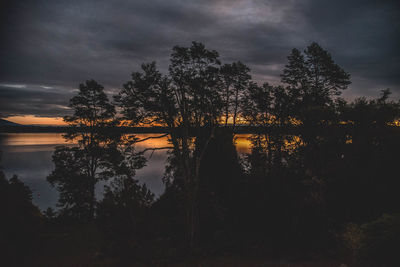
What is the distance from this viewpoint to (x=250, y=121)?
26703 millimetres

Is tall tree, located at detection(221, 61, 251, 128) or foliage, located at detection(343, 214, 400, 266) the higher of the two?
tall tree, located at detection(221, 61, 251, 128)

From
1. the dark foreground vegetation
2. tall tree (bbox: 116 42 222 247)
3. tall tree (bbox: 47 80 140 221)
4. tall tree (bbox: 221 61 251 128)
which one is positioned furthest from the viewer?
tall tree (bbox: 47 80 140 221)

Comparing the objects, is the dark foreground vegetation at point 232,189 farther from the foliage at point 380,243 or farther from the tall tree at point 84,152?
the tall tree at point 84,152

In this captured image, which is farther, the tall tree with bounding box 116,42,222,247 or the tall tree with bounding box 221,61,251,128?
the tall tree with bounding box 221,61,251,128

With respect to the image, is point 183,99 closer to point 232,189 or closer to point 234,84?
point 234,84

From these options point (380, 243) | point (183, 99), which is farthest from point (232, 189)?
point (380, 243)

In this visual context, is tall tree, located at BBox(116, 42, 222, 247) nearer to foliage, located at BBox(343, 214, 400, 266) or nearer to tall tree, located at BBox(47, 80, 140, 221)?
tall tree, located at BBox(47, 80, 140, 221)

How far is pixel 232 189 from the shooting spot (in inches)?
785

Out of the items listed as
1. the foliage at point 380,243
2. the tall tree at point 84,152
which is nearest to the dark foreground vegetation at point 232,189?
the foliage at point 380,243

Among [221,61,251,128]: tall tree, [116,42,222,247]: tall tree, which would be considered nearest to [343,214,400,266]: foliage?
[116,42,222,247]: tall tree

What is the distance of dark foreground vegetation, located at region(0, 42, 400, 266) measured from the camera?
13891 mm

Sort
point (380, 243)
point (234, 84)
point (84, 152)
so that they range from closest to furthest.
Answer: point (380, 243)
point (234, 84)
point (84, 152)

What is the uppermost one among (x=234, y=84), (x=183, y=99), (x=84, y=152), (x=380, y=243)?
(x=234, y=84)

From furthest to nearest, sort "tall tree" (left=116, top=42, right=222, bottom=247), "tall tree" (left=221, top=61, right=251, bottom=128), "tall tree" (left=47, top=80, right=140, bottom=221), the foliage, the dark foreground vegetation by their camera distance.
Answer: "tall tree" (left=47, top=80, right=140, bottom=221)
"tall tree" (left=221, top=61, right=251, bottom=128)
"tall tree" (left=116, top=42, right=222, bottom=247)
the dark foreground vegetation
the foliage
